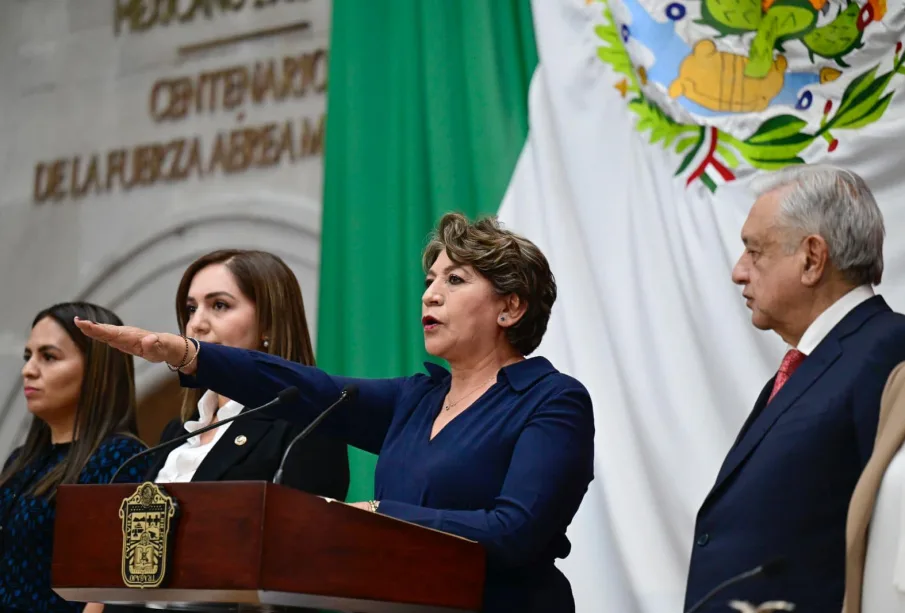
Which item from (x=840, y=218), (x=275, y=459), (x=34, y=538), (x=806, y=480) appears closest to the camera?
(x=806, y=480)

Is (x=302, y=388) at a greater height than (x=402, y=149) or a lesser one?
lesser

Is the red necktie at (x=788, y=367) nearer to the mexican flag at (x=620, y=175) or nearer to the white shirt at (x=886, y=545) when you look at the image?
the white shirt at (x=886, y=545)

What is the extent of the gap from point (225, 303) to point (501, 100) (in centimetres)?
133

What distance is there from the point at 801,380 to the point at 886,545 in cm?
39

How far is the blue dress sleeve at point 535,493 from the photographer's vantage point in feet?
7.34

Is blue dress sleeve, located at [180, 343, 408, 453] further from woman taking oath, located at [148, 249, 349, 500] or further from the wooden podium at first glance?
the wooden podium

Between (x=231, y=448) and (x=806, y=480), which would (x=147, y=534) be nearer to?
(x=231, y=448)

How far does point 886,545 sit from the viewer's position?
6.50 ft

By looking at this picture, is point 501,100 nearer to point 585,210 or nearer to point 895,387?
point 585,210

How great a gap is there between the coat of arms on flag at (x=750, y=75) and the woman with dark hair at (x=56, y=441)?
1680 millimetres

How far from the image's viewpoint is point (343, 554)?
6.50 feet

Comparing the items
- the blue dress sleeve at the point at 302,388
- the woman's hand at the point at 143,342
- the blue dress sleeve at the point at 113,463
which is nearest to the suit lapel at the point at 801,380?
the blue dress sleeve at the point at 302,388

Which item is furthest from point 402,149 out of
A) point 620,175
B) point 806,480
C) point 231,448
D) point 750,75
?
point 806,480

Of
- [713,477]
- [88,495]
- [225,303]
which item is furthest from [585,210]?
[88,495]
